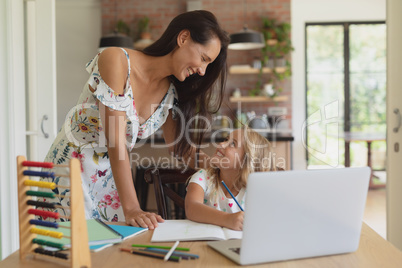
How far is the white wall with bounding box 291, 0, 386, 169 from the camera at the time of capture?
7.30m

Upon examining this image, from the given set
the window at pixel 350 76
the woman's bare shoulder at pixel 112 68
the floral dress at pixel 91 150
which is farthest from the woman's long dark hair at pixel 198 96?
the window at pixel 350 76

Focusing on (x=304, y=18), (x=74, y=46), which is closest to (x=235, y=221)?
(x=74, y=46)

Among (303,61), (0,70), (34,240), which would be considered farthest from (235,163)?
(303,61)

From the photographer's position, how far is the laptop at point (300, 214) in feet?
3.25

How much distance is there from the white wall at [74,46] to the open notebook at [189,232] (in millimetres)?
5589

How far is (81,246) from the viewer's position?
945 mm

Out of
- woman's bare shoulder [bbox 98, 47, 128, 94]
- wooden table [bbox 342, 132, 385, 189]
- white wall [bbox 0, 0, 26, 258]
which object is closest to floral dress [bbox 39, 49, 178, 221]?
woman's bare shoulder [bbox 98, 47, 128, 94]

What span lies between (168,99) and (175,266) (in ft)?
3.03

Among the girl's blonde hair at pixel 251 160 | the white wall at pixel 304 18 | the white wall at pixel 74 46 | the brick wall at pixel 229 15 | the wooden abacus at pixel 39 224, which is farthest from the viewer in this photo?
the white wall at pixel 304 18

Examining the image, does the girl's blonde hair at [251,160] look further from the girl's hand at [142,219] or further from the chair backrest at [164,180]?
the girl's hand at [142,219]

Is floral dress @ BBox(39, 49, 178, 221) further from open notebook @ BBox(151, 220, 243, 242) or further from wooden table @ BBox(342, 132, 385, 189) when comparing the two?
wooden table @ BBox(342, 132, 385, 189)

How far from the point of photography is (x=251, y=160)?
179cm

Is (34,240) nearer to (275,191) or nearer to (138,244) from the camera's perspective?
(138,244)

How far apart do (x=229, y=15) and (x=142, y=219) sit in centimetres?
549
